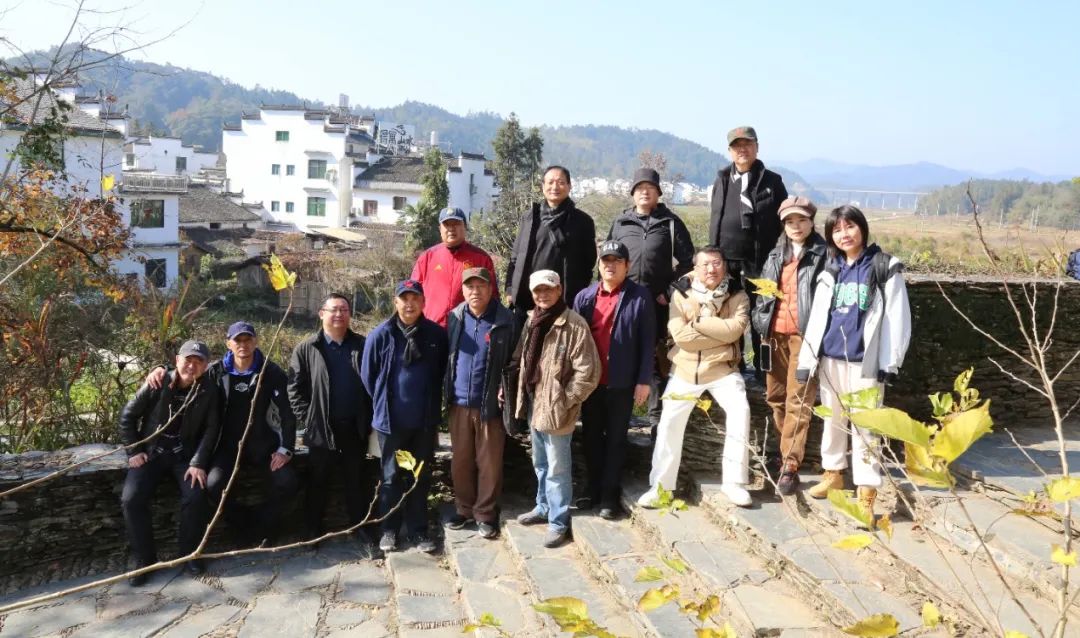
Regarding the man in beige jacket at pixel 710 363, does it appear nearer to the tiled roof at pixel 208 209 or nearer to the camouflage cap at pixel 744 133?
the camouflage cap at pixel 744 133

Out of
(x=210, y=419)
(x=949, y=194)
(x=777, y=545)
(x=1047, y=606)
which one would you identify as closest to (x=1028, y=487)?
(x=1047, y=606)

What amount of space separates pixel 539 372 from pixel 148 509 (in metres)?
2.62

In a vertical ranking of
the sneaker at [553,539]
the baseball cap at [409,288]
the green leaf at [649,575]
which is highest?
the baseball cap at [409,288]

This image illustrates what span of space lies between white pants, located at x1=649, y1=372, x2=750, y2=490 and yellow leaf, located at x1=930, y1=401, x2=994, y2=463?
324 cm

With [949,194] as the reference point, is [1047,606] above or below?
below

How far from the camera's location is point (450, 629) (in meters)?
4.25

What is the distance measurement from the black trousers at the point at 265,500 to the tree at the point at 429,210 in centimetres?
2828

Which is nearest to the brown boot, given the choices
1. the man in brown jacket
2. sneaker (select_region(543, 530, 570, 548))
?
the man in brown jacket

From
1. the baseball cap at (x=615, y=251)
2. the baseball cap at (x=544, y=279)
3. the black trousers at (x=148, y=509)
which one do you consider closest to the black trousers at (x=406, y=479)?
the black trousers at (x=148, y=509)

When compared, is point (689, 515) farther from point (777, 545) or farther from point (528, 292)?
point (528, 292)

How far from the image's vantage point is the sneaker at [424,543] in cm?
505

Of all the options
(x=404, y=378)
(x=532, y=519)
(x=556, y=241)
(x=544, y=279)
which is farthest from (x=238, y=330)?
(x=532, y=519)

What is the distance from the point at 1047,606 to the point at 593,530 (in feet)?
7.64

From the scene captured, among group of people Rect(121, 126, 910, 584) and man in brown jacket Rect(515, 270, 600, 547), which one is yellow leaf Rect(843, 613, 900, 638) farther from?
man in brown jacket Rect(515, 270, 600, 547)
